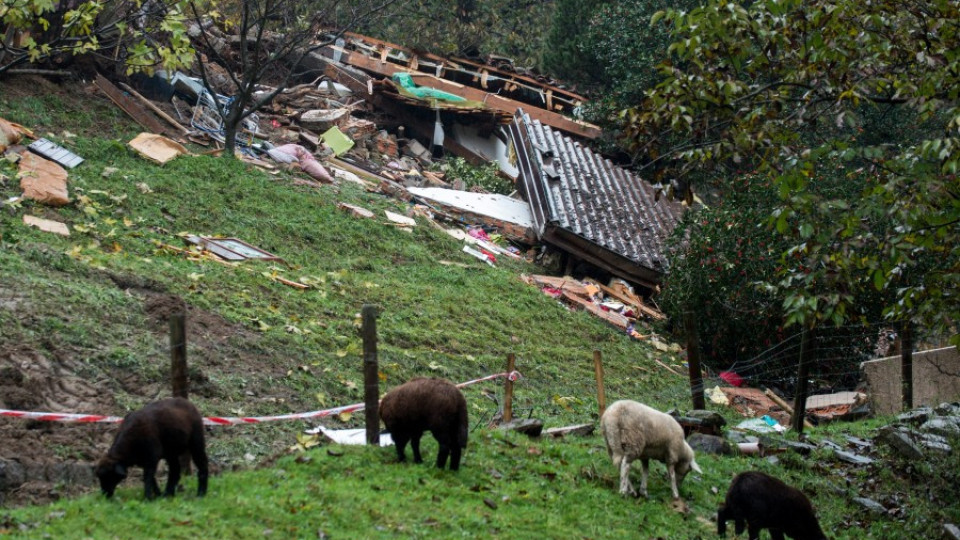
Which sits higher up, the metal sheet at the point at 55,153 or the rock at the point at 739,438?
the metal sheet at the point at 55,153

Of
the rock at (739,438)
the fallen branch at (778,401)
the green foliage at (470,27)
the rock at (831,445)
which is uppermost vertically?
the green foliage at (470,27)

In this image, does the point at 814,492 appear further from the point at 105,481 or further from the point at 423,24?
the point at 423,24

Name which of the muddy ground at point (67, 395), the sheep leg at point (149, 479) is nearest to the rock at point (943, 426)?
the muddy ground at point (67, 395)

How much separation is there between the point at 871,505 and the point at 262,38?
79.1 ft

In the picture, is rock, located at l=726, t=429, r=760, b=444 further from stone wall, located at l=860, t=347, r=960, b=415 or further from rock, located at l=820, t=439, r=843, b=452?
stone wall, located at l=860, t=347, r=960, b=415

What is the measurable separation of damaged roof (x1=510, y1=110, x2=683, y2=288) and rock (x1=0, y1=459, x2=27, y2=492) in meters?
15.0

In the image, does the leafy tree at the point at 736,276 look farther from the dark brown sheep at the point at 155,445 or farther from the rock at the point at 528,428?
the dark brown sheep at the point at 155,445

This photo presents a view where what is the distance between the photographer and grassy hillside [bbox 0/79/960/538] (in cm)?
850

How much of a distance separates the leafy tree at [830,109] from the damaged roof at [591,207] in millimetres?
10992

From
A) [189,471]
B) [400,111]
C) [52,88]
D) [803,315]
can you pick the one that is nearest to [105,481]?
[189,471]

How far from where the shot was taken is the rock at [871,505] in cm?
1085

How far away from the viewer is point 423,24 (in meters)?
35.8

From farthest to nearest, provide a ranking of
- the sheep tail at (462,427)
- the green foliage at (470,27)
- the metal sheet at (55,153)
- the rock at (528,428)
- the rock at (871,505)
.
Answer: the green foliage at (470,27), the metal sheet at (55,153), the rock at (528,428), the rock at (871,505), the sheep tail at (462,427)

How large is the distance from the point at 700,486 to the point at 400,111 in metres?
22.4
